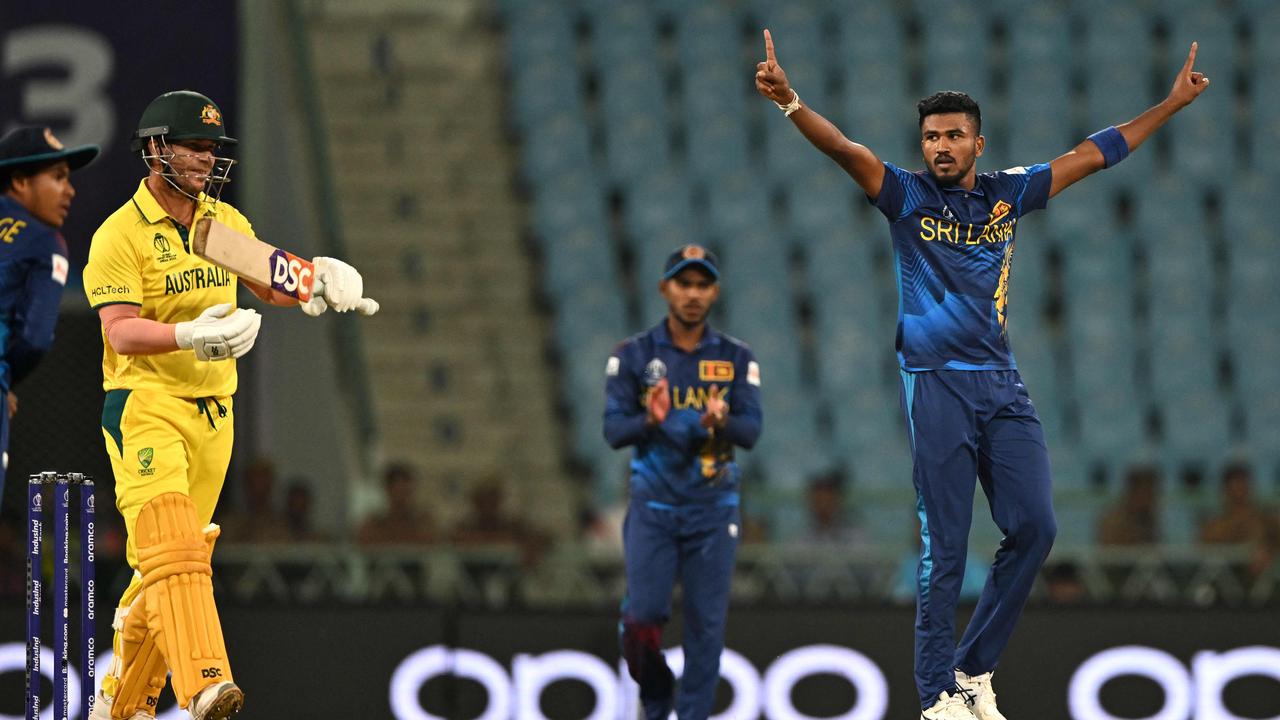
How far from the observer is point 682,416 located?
7340mm

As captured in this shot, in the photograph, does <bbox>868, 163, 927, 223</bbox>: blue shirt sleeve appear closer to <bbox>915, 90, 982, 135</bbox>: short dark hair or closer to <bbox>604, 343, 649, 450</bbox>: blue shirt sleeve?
<bbox>915, 90, 982, 135</bbox>: short dark hair

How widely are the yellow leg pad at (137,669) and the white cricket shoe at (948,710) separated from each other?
2.46 meters

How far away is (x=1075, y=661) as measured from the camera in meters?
7.95

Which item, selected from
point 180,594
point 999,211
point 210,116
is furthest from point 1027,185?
point 180,594

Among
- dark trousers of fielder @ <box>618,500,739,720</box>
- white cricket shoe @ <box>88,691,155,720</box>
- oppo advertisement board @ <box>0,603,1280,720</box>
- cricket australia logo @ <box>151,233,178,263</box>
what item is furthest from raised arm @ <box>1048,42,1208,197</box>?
white cricket shoe @ <box>88,691,155,720</box>

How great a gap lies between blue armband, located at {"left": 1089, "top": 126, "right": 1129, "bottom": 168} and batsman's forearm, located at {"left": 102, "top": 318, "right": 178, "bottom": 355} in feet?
10.5

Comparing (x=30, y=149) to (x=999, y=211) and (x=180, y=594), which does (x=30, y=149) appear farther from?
(x=999, y=211)

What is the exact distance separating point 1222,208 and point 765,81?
818 cm

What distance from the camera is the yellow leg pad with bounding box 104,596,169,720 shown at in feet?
18.5

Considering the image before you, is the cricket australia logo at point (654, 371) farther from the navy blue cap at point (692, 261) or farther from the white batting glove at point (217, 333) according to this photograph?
the white batting glove at point (217, 333)

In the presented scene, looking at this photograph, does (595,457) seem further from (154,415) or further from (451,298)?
(154,415)

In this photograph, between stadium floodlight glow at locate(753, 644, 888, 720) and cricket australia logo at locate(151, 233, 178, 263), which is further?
stadium floodlight glow at locate(753, 644, 888, 720)

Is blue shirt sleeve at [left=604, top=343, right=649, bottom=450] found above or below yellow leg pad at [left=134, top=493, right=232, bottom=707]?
above

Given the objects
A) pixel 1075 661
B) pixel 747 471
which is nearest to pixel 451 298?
pixel 747 471
